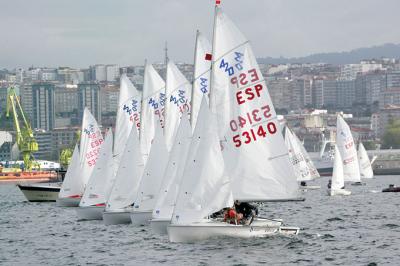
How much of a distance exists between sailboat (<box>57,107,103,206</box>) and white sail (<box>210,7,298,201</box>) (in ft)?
107

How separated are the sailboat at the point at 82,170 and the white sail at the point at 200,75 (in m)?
24.6

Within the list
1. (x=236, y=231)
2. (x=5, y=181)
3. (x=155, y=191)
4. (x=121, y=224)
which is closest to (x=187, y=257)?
(x=236, y=231)

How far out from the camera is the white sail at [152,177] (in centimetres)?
4388

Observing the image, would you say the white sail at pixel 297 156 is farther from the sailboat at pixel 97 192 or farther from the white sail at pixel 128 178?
the white sail at pixel 128 178

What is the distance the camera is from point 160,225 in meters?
38.8

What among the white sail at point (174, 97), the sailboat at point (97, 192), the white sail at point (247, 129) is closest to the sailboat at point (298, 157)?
the sailboat at point (97, 192)

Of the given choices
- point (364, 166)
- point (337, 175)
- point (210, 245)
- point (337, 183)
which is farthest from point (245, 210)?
point (364, 166)

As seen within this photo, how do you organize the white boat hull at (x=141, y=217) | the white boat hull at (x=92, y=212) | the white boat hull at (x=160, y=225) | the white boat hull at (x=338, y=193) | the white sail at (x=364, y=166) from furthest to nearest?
the white sail at (x=364, y=166) → the white boat hull at (x=338, y=193) → the white boat hull at (x=92, y=212) → the white boat hull at (x=141, y=217) → the white boat hull at (x=160, y=225)

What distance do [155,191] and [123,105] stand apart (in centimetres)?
1553

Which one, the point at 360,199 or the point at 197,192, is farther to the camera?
the point at 360,199

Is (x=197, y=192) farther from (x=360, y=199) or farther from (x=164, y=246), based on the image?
(x=360, y=199)

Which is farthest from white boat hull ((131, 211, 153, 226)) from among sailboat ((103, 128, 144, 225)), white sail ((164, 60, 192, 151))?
white sail ((164, 60, 192, 151))

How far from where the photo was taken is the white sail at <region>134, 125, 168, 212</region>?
144 feet

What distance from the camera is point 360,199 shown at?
73.8 m
